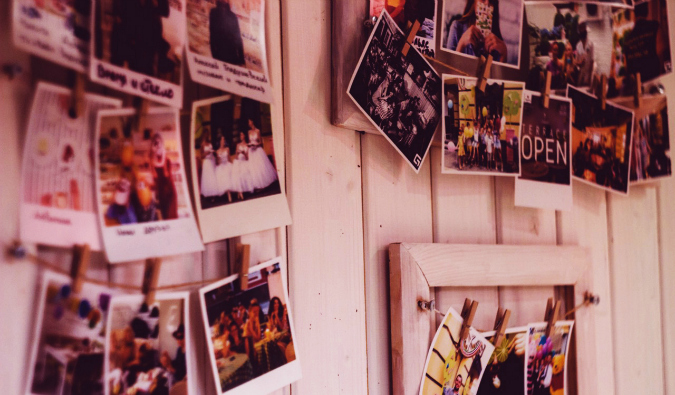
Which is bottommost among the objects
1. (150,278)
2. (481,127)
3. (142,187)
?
(150,278)

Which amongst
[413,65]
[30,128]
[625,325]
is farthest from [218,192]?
[625,325]

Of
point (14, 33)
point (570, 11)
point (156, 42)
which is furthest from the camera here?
point (570, 11)

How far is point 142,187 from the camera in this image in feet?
2.13

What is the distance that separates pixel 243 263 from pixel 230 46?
0.27 m

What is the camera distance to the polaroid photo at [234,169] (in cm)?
70

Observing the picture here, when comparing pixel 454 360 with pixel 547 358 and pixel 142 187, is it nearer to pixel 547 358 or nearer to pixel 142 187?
pixel 547 358

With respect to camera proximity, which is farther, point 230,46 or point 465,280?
point 465,280

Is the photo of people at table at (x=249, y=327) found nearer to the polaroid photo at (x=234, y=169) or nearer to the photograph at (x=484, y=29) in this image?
the polaroid photo at (x=234, y=169)

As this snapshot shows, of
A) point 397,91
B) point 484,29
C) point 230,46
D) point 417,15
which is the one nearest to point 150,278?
point 230,46

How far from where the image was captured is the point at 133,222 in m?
0.63

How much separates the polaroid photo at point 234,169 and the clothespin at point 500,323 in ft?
1.40

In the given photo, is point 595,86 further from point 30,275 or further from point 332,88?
point 30,275

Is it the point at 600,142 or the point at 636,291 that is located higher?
the point at 600,142

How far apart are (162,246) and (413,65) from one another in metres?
0.48
